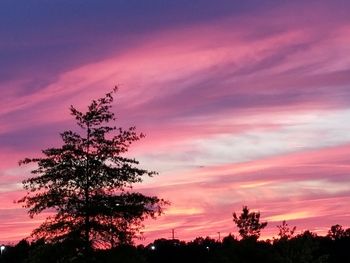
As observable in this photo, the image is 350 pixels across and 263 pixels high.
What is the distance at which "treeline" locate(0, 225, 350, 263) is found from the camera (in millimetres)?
33531

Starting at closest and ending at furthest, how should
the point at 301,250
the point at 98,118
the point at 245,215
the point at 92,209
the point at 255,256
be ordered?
the point at 92,209
the point at 98,118
the point at 255,256
the point at 301,250
the point at 245,215

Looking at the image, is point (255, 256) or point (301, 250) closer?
point (255, 256)

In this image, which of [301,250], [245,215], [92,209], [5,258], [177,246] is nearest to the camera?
[92,209]

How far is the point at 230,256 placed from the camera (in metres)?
54.1

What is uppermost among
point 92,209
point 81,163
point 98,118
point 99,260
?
point 98,118

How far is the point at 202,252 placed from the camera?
145 meters

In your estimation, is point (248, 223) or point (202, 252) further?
point (202, 252)

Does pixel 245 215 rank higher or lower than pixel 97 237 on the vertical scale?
higher

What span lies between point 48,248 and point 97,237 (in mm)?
2204

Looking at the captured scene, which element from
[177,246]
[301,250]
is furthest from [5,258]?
[301,250]

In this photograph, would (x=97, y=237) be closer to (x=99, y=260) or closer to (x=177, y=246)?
(x=99, y=260)

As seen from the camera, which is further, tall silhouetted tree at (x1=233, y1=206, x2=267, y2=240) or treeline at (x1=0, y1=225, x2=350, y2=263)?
tall silhouetted tree at (x1=233, y1=206, x2=267, y2=240)

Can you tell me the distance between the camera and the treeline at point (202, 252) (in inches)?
1320

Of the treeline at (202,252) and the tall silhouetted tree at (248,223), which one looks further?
the tall silhouetted tree at (248,223)
